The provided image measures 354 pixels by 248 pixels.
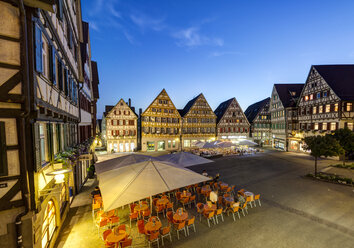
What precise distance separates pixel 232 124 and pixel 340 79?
18.0m

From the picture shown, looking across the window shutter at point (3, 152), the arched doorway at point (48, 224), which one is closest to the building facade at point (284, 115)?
the arched doorway at point (48, 224)

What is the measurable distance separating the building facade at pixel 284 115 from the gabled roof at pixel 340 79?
6.80 m

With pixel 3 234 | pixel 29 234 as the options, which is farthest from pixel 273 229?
pixel 3 234

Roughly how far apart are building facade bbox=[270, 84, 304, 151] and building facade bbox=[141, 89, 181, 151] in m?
21.0

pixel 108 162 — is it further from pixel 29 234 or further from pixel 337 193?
pixel 337 193

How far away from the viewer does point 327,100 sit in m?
22.8

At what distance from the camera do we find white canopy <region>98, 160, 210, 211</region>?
5219 mm

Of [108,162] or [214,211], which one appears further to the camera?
[108,162]

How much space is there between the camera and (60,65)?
7492 millimetres

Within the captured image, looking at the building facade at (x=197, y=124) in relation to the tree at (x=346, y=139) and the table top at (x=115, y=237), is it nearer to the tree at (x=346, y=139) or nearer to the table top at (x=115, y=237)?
the tree at (x=346, y=139)

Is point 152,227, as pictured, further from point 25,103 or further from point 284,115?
point 284,115

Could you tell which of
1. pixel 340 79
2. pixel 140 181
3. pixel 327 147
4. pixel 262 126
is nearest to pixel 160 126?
pixel 327 147

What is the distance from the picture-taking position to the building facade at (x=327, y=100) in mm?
20766

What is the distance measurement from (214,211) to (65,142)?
8.84 metres
